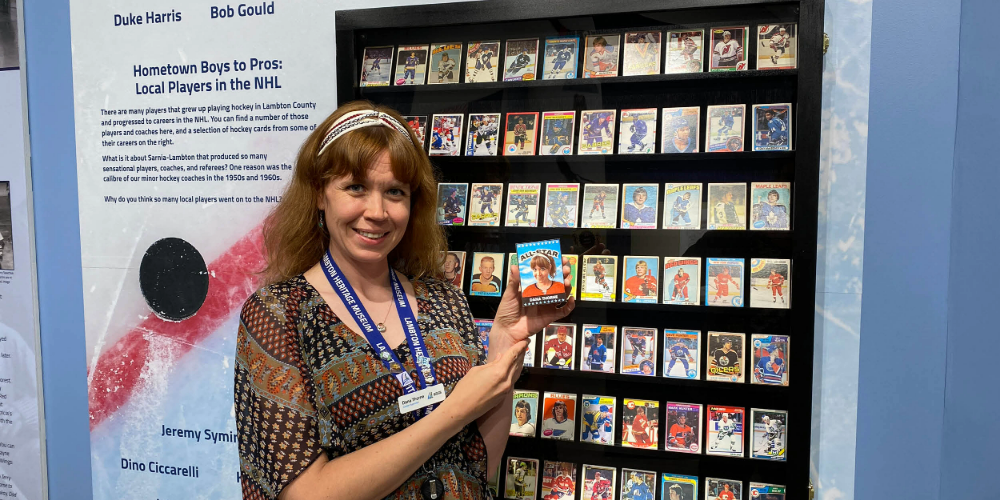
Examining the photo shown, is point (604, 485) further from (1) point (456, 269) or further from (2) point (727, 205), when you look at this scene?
(2) point (727, 205)

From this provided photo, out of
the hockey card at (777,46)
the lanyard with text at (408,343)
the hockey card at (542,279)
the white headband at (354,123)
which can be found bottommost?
the lanyard with text at (408,343)

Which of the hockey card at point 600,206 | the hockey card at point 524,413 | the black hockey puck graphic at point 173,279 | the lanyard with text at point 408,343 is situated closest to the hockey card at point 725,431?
the hockey card at point 524,413

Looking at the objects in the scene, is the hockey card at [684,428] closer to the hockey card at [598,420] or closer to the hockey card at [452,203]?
the hockey card at [598,420]

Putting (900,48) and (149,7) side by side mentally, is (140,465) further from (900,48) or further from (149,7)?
(900,48)

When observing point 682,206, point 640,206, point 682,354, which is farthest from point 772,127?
point 682,354

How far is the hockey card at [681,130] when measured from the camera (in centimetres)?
223

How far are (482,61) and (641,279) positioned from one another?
1015 millimetres

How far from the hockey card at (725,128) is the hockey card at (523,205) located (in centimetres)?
64

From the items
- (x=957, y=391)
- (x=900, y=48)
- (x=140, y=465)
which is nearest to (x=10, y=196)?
(x=140, y=465)

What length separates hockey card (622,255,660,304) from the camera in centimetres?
228

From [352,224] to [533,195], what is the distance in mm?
953

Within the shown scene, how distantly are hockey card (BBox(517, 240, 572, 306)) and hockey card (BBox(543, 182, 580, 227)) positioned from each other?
1.76ft

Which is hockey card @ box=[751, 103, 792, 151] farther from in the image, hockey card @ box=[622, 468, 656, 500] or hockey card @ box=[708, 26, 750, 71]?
hockey card @ box=[622, 468, 656, 500]

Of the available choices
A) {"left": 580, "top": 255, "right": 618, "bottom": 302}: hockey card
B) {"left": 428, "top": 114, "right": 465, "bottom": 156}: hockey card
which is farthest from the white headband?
{"left": 580, "top": 255, "right": 618, "bottom": 302}: hockey card
